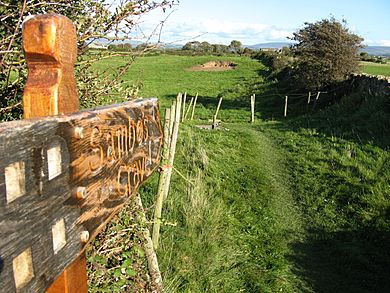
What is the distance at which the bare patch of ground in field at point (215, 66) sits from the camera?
4806cm

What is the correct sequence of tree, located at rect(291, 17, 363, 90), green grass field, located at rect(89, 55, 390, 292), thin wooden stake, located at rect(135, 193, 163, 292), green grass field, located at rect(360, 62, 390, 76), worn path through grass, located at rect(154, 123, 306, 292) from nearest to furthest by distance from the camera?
thin wooden stake, located at rect(135, 193, 163, 292) < worn path through grass, located at rect(154, 123, 306, 292) < green grass field, located at rect(89, 55, 390, 292) < tree, located at rect(291, 17, 363, 90) < green grass field, located at rect(360, 62, 390, 76)

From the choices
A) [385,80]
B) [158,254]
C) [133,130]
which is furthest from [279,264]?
[385,80]

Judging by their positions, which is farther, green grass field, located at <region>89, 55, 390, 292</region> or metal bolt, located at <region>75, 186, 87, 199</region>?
green grass field, located at <region>89, 55, 390, 292</region>

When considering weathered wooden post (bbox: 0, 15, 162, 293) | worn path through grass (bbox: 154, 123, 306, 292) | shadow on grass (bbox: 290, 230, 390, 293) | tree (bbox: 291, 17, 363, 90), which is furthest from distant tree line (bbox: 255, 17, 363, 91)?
weathered wooden post (bbox: 0, 15, 162, 293)

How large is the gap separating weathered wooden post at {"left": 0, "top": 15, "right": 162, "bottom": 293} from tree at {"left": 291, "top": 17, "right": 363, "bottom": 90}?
20.3 metres

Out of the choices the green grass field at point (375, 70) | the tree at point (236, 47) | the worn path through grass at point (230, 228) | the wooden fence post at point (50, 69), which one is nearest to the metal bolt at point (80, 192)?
the wooden fence post at point (50, 69)

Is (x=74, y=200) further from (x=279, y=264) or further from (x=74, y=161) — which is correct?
(x=279, y=264)

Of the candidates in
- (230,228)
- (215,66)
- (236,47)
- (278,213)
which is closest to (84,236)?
(230,228)

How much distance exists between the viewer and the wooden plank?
940 mm

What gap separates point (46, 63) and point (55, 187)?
0.45 meters

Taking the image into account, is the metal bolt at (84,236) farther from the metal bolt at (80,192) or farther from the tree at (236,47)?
the tree at (236,47)

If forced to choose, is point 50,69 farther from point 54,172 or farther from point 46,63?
point 54,172

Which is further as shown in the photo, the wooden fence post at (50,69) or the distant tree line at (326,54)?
the distant tree line at (326,54)

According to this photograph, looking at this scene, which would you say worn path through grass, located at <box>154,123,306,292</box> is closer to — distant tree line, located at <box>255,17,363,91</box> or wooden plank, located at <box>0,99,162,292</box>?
wooden plank, located at <box>0,99,162,292</box>
